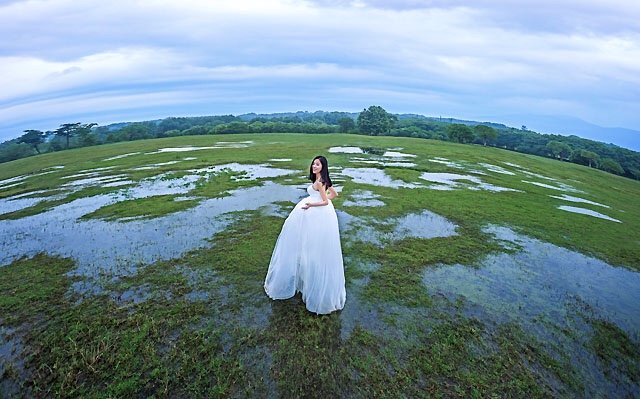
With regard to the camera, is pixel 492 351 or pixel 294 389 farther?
pixel 492 351

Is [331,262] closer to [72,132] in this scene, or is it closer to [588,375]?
[588,375]

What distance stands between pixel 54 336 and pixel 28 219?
11.7 metres

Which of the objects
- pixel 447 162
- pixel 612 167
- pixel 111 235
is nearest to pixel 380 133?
pixel 612 167

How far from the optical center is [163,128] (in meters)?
114

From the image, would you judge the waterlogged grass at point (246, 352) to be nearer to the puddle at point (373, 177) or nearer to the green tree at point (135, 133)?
the puddle at point (373, 177)

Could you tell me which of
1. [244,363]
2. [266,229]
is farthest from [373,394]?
[266,229]

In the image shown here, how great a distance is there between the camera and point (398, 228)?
1336cm

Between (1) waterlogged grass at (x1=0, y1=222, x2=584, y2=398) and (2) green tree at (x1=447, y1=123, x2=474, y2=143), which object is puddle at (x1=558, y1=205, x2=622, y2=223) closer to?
(1) waterlogged grass at (x1=0, y1=222, x2=584, y2=398)

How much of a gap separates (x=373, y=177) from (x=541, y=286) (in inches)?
653

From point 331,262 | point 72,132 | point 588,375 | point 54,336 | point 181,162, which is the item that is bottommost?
point 588,375

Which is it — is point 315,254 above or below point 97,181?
below

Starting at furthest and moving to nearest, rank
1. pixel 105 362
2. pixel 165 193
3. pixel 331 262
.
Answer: pixel 165 193
pixel 331 262
pixel 105 362

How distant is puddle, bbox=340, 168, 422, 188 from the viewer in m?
22.2

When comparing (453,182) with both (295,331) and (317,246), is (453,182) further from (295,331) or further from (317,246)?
(295,331)
